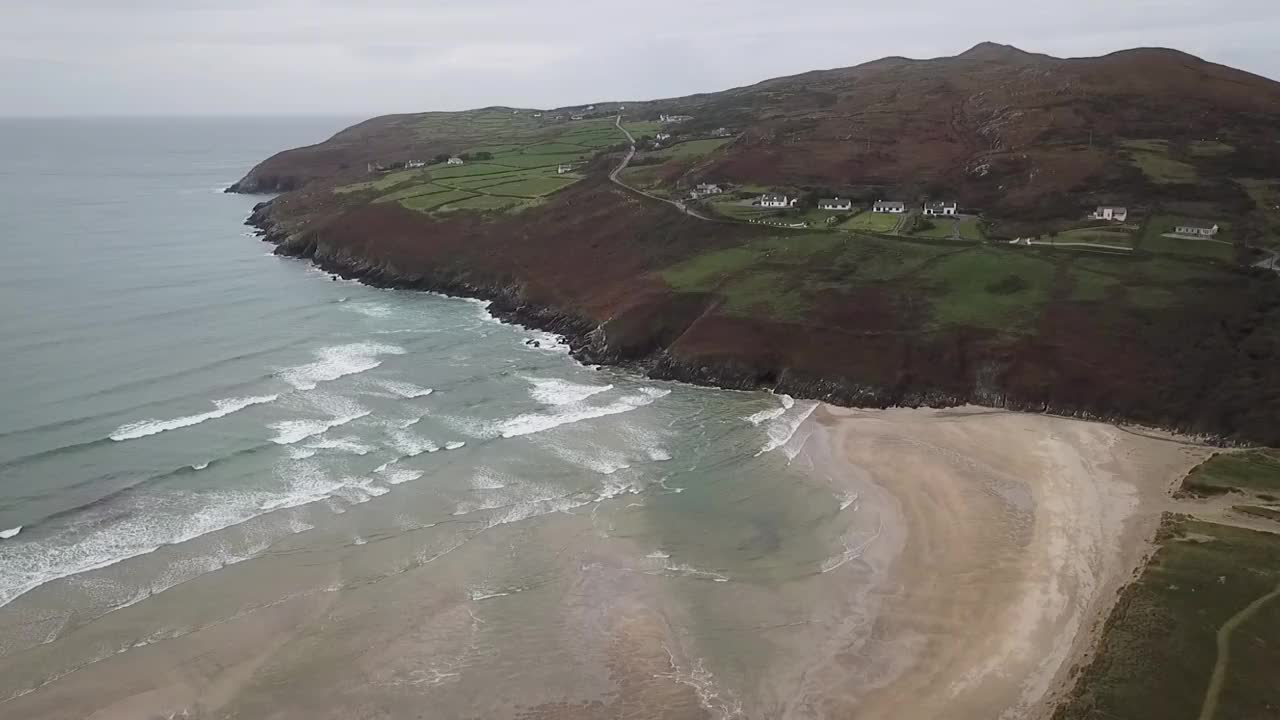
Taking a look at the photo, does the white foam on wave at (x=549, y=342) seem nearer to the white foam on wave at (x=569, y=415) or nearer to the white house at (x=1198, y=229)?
the white foam on wave at (x=569, y=415)

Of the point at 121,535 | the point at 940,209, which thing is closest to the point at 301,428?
the point at 121,535

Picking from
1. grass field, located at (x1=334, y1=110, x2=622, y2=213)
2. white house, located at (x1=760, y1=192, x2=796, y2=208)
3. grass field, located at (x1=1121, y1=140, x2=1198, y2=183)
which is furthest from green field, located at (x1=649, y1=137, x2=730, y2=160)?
grass field, located at (x1=1121, y1=140, x2=1198, y2=183)

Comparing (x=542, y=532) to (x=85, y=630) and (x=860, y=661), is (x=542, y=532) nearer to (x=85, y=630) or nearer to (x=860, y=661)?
(x=860, y=661)

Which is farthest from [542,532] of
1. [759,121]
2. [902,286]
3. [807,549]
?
[759,121]

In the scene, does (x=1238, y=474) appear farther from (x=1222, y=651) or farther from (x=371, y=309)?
(x=371, y=309)

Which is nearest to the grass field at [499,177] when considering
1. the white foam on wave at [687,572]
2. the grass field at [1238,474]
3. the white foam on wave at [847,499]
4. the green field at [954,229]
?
the green field at [954,229]

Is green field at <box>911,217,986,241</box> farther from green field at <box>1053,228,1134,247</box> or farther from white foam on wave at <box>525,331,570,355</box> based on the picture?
white foam on wave at <box>525,331,570,355</box>
